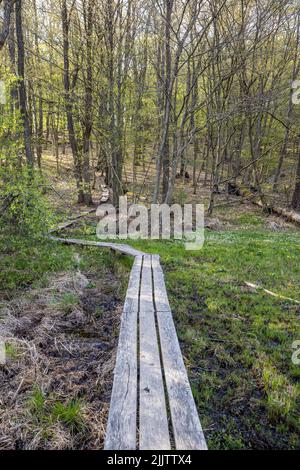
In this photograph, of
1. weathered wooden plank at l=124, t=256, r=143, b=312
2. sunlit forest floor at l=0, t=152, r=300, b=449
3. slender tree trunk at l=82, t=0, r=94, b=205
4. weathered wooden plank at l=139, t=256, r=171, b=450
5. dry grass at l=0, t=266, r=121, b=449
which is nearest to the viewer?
weathered wooden plank at l=139, t=256, r=171, b=450

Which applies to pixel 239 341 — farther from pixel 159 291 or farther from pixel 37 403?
pixel 37 403

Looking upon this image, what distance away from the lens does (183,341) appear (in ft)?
12.6

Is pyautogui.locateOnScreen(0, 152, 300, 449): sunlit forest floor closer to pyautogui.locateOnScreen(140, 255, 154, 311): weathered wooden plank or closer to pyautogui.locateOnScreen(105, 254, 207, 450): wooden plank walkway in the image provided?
pyautogui.locateOnScreen(105, 254, 207, 450): wooden plank walkway

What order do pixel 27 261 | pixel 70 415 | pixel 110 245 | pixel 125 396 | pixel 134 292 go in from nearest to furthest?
pixel 125 396 < pixel 70 415 < pixel 134 292 < pixel 27 261 < pixel 110 245

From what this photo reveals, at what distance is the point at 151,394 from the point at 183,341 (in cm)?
158

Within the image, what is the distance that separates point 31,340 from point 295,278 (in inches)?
202

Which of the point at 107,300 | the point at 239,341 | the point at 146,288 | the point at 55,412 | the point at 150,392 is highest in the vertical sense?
the point at 150,392

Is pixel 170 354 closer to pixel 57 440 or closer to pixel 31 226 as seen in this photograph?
pixel 57 440

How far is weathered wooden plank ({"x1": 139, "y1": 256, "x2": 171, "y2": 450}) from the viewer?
1.92 meters

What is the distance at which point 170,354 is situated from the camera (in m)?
2.86

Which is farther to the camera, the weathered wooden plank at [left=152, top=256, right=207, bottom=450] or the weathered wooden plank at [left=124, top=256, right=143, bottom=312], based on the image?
the weathered wooden plank at [left=124, top=256, right=143, bottom=312]

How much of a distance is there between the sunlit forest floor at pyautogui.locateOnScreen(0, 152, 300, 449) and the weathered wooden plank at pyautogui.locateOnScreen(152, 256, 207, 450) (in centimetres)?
43

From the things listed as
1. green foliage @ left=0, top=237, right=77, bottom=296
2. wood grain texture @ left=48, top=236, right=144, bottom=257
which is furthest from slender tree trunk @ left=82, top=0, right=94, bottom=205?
green foliage @ left=0, top=237, right=77, bottom=296

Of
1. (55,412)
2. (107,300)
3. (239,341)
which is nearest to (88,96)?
(107,300)
